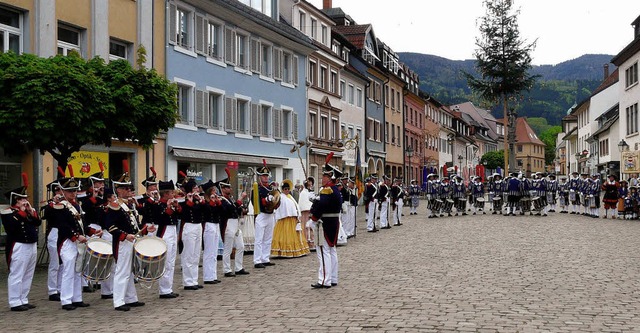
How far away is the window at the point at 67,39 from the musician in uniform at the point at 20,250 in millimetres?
11240

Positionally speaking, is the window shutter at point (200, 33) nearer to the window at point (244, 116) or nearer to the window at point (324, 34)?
the window at point (244, 116)

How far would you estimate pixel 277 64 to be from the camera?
35.7 metres

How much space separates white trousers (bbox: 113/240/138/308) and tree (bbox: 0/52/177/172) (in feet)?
12.9

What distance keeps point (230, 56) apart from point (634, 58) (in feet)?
94.1

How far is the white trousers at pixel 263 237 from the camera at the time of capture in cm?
1545

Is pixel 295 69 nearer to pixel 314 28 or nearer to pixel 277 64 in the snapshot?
pixel 277 64

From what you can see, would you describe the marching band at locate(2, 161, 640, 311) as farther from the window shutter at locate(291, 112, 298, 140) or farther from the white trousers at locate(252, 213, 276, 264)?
the window shutter at locate(291, 112, 298, 140)

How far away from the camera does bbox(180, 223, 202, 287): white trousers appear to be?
12344 mm

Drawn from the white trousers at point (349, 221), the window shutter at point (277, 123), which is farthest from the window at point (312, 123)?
the white trousers at point (349, 221)

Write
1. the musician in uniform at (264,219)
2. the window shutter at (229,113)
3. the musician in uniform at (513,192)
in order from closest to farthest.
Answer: the musician in uniform at (264,219) → the window shutter at (229,113) → the musician in uniform at (513,192)

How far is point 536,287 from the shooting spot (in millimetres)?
11672

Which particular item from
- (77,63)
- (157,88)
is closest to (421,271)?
(157,88)

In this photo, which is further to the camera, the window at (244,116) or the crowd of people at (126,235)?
the window at (244,116)

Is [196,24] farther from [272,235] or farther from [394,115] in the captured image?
[394,115]
